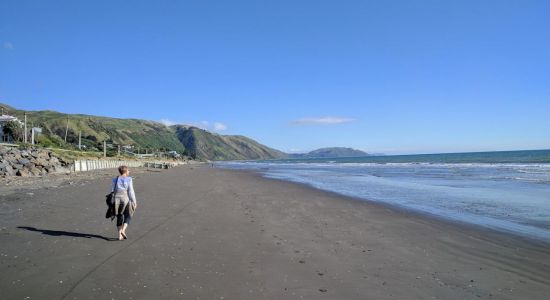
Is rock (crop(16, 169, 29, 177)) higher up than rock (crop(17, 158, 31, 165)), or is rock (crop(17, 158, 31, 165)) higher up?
rock (crop(17, 158, 31, 165))

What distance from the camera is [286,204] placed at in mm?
16141

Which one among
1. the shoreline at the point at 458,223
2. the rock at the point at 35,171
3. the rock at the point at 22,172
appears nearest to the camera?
the shoreline at the point at 458,223

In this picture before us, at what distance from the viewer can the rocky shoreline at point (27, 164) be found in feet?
86.3

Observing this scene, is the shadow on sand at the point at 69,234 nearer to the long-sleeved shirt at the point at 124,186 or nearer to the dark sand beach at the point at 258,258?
the dark sand beach at the point at 258,258

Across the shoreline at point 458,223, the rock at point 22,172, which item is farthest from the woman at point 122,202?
the rock at point 22,172

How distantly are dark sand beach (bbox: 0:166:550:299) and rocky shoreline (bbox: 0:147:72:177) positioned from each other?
16.4 m

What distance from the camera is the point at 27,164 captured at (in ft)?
96.0

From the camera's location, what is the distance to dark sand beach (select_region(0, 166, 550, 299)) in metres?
5.64

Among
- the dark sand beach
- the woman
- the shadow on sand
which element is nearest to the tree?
the dark sand beach

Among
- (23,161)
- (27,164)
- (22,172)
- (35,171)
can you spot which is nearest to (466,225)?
(22,172)

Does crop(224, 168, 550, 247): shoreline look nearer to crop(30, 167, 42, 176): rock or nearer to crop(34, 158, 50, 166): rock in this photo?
crop(30, 167, 42, 176): rock

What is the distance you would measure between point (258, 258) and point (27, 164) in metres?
28.4

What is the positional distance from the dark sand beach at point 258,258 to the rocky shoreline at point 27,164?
1643 centimetres

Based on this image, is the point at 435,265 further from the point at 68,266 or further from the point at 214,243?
the point at 68,266
